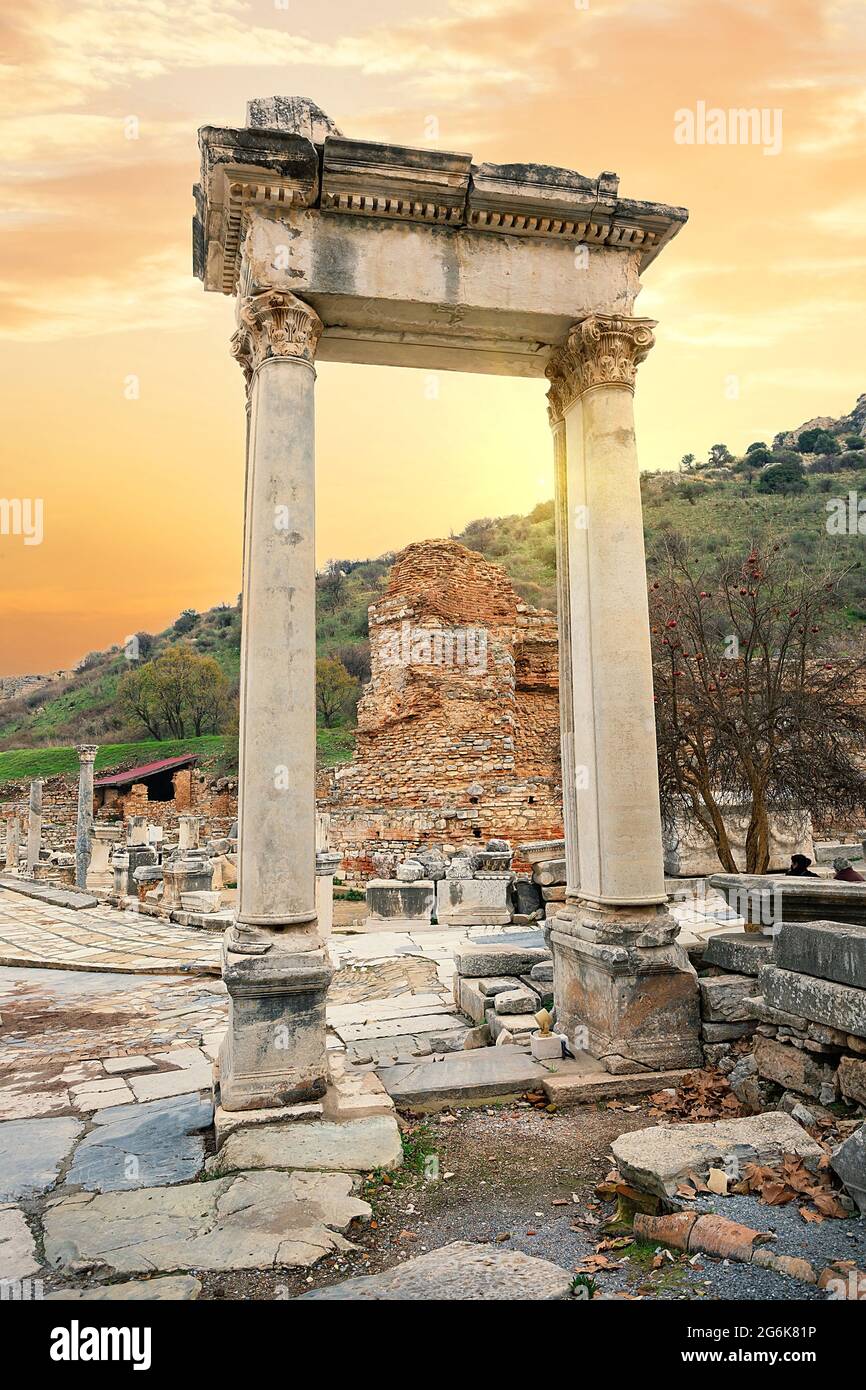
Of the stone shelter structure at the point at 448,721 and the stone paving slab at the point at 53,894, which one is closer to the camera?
the stone paving slab at the point at 53,894

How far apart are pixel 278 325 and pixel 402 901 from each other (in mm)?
11064

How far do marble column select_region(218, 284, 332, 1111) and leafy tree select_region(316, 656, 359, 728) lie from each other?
36.9m

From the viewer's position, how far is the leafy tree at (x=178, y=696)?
158ft

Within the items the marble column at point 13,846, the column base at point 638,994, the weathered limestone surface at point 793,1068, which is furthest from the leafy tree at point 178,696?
the weathered limestone surface at point 793,1068

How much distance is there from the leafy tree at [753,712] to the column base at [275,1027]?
6.86 meters

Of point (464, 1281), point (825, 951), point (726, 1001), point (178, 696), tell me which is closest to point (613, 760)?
point (726, 1001)

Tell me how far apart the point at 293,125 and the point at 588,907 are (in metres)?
5.56

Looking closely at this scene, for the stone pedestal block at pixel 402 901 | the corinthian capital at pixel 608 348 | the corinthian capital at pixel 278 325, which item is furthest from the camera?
the stone pedestal block at pixel 402 901

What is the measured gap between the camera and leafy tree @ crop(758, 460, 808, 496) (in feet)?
167

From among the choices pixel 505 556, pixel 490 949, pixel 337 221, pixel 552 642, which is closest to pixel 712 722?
pixel 490 949

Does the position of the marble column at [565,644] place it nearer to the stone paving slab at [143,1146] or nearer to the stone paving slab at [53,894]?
the stone paving slab at [143,1146]

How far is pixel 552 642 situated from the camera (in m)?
27.4

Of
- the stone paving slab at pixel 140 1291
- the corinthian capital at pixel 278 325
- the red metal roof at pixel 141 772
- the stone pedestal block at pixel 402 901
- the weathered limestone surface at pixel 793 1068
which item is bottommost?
the stone pedestal block at pixel 402 901

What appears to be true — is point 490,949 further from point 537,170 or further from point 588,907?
point 537,170
